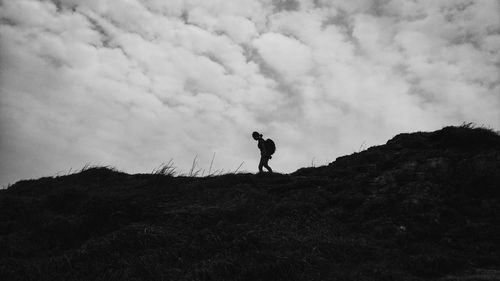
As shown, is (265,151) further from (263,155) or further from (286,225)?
(286,225)

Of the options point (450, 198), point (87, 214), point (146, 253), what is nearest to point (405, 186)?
point (450, 198)

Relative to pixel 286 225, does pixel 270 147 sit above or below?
above

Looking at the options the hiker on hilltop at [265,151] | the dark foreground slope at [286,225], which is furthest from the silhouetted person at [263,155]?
the dark foreground slope at [286,225]

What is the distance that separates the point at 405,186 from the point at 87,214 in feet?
30.9

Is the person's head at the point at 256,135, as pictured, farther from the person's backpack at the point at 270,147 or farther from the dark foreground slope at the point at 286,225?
the dark foreground slope at the point at 286,225

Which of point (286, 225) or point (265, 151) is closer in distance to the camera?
point (286, 225)

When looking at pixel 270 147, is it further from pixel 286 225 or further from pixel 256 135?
pixel 286 225

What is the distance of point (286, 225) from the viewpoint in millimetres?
11680

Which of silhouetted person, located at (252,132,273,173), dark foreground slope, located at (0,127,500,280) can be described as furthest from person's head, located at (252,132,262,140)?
dark foreground slope, located at (0,127,500,280)

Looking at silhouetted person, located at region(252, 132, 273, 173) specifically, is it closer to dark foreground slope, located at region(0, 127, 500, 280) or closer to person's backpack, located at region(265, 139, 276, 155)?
person's backpack, located at region(265, 139, 276, 155)

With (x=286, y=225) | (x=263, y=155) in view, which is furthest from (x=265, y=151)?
(x=286, y=225)

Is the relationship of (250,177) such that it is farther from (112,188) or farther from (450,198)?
(450,198)

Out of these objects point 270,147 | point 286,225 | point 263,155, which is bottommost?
point 286,225

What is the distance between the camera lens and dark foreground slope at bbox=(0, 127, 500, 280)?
8859 mm
